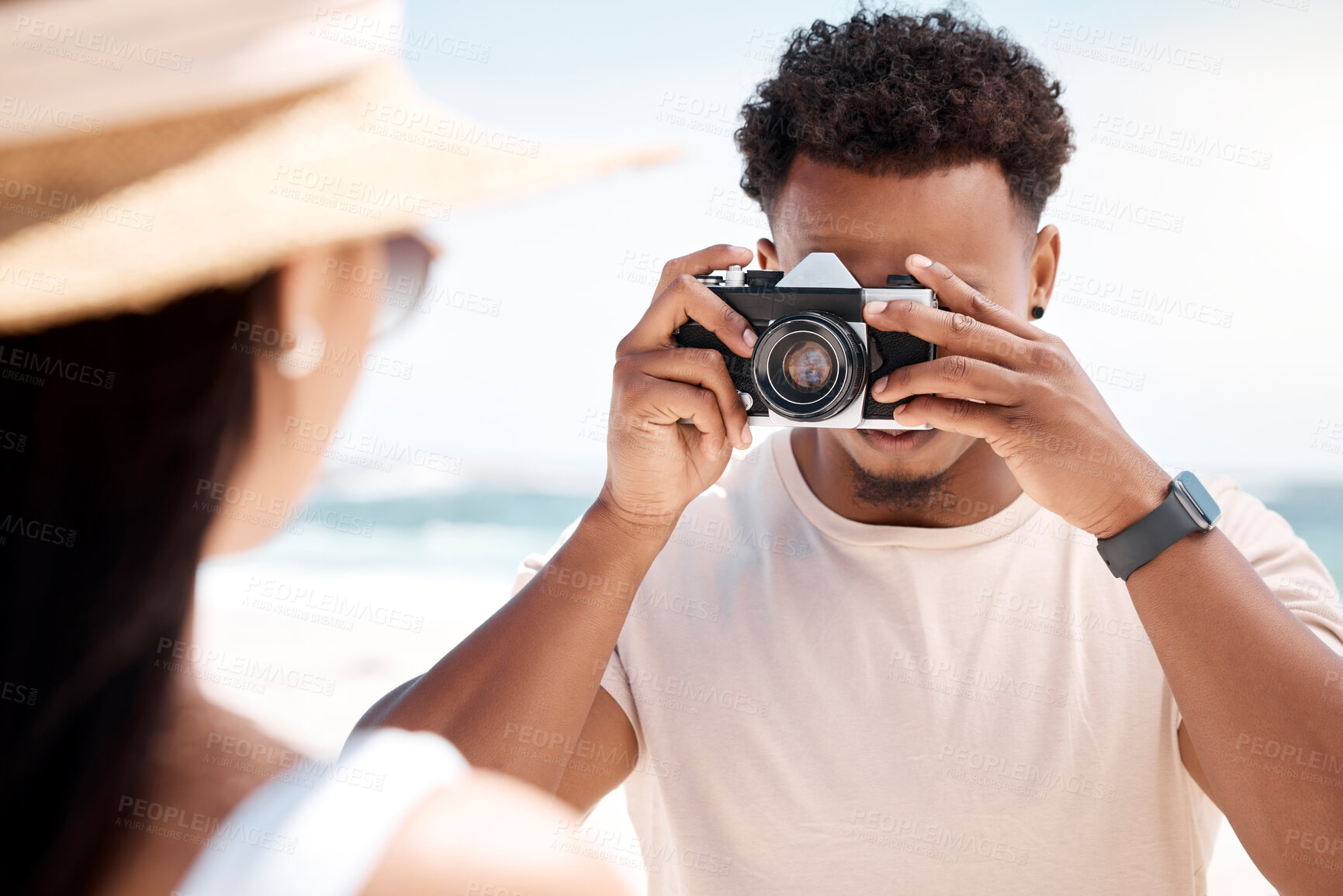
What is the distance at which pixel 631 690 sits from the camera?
5.00ft

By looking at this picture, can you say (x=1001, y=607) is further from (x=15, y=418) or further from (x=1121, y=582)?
(x=15, y=418)

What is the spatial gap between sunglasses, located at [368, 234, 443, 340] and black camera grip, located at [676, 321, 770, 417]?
76 cm

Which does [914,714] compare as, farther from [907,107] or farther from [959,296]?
[907,107]

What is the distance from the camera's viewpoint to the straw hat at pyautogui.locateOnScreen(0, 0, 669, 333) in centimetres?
39

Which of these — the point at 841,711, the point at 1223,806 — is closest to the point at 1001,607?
the point at 841,711

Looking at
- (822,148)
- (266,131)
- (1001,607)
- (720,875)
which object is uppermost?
(822,148)

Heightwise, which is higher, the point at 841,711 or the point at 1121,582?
the point at 1121,582

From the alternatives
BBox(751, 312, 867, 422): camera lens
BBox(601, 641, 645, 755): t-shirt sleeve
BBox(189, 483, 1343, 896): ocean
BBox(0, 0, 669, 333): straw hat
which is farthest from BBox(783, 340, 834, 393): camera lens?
BBox(189, 483, 1343, 896): ocean

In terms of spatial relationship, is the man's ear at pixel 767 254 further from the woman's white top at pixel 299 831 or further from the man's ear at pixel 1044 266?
the woman's white top at pixel 299 831

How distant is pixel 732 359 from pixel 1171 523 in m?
0.61

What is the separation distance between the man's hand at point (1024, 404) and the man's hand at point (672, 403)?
0.70ft

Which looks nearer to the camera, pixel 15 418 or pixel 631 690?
pixel 15 418

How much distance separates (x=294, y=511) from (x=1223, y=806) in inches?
44.8

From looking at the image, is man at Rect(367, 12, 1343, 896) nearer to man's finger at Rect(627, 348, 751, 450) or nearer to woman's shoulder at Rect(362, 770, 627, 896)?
man's finger at Rect(627, 348, 751, 450)
